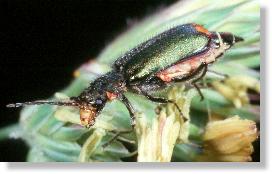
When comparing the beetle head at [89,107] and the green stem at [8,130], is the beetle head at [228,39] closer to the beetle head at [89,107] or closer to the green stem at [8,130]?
the beetle head at [89,107]

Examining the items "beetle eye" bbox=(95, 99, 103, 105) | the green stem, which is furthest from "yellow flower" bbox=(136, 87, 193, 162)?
the green stem

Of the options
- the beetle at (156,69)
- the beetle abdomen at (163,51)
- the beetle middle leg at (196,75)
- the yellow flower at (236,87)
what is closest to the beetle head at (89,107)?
the beetle at (156,69)

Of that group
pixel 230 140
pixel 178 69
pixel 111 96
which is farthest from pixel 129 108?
pixel 230 140

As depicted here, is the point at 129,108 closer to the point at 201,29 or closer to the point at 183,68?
the point at 183,68

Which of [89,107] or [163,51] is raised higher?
[163,51]

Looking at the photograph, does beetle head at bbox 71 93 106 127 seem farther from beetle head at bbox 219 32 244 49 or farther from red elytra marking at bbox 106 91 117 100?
beetle head at bbox 219 32 244 49
